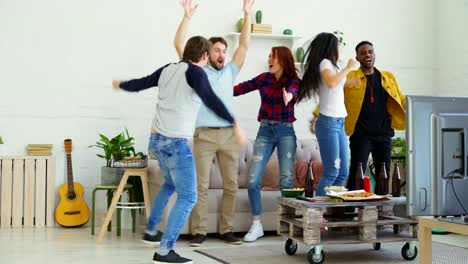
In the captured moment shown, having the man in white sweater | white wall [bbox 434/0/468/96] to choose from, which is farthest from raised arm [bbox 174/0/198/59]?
white wall [bbox 434/0/468/96]

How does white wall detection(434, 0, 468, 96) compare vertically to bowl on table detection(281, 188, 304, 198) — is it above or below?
above

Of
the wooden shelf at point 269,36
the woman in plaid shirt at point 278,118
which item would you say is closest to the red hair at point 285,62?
the woman in plaid shirt at point 278,118

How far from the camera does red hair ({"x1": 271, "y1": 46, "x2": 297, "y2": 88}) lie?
17.2 ft

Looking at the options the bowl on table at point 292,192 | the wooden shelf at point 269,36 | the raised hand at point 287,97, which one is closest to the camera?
the bowl on table at point 292,192

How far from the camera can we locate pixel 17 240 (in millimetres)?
5402

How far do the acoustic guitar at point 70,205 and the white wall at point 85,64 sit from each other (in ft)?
0.45

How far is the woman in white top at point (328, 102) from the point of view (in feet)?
15.7

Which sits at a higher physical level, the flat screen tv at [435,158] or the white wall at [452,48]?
the white wall at [452,48]

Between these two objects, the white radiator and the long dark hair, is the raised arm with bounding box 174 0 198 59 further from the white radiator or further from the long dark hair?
the white radiator

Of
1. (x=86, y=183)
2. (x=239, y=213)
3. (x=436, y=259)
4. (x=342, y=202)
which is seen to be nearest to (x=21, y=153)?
(x=86, y=183)

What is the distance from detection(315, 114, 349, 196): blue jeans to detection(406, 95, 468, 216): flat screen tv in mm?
2523

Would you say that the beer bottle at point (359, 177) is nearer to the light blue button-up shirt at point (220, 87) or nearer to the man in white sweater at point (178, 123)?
the light blue button-up shirt at point (220, 87)

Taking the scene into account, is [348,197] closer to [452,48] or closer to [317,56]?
[317,56]

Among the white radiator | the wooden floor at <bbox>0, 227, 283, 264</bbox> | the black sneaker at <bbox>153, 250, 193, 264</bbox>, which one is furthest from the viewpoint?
the white radiator
